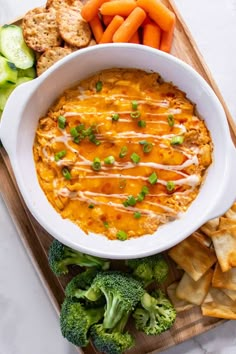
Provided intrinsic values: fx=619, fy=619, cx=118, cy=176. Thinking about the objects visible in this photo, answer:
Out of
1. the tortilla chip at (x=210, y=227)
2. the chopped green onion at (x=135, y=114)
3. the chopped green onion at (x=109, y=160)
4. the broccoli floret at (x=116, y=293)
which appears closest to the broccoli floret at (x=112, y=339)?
the broccoli floret at (x=116, y=293)

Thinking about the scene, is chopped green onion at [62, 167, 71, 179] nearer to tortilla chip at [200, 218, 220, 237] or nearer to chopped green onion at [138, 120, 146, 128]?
chopped green onion at [138, 120, 146, 128]

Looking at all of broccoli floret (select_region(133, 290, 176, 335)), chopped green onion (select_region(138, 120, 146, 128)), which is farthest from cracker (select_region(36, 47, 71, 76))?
broccoli floret (select_region(133, 290, 176, 335))

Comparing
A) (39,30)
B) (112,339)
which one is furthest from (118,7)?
(112,339)

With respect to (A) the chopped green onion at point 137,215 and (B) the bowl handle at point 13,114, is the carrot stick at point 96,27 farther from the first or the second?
(A) the chopped green onion at point 137,215

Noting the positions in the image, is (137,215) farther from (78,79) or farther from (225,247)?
(78,79)

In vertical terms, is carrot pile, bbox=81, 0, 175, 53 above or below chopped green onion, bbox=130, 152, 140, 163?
above

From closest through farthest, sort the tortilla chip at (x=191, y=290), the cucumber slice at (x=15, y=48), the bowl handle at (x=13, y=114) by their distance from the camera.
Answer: the bowl handle at (x=13, y=114) → the tortilla chip at (x=191, y=290) → the cucumber slice at (x=15, y=48)
